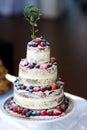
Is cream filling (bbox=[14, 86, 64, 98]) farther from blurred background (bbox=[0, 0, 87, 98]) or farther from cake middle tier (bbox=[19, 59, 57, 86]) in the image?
blurred background (bbox=[0, 0, 87, 98])

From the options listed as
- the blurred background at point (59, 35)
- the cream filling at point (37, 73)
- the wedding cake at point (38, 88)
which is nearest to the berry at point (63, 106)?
the wedding cake at point (38, 88)

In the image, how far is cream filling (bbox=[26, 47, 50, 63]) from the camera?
1.04 meters

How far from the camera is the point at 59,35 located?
17.0 feet

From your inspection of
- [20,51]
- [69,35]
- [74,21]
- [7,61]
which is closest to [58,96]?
[7,61]

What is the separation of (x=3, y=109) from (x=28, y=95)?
10 centimetres

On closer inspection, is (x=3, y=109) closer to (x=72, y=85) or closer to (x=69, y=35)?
(x=72, y=85)

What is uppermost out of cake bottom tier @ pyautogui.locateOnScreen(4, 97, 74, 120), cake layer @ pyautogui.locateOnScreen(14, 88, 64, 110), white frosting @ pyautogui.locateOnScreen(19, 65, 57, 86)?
white frosting @ pyautogui.locateOnScreen(19, 65, 57, 86)

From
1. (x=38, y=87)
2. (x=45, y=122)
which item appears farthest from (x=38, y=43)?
(x=45, y=122)

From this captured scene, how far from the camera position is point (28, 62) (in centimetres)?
106

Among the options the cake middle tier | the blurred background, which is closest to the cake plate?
the cake middle tier

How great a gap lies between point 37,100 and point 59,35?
13.8 ft

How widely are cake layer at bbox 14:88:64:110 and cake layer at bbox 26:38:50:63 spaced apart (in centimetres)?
11

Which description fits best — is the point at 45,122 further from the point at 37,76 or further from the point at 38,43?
the point at 38,43

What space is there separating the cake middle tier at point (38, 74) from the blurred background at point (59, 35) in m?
1.78
